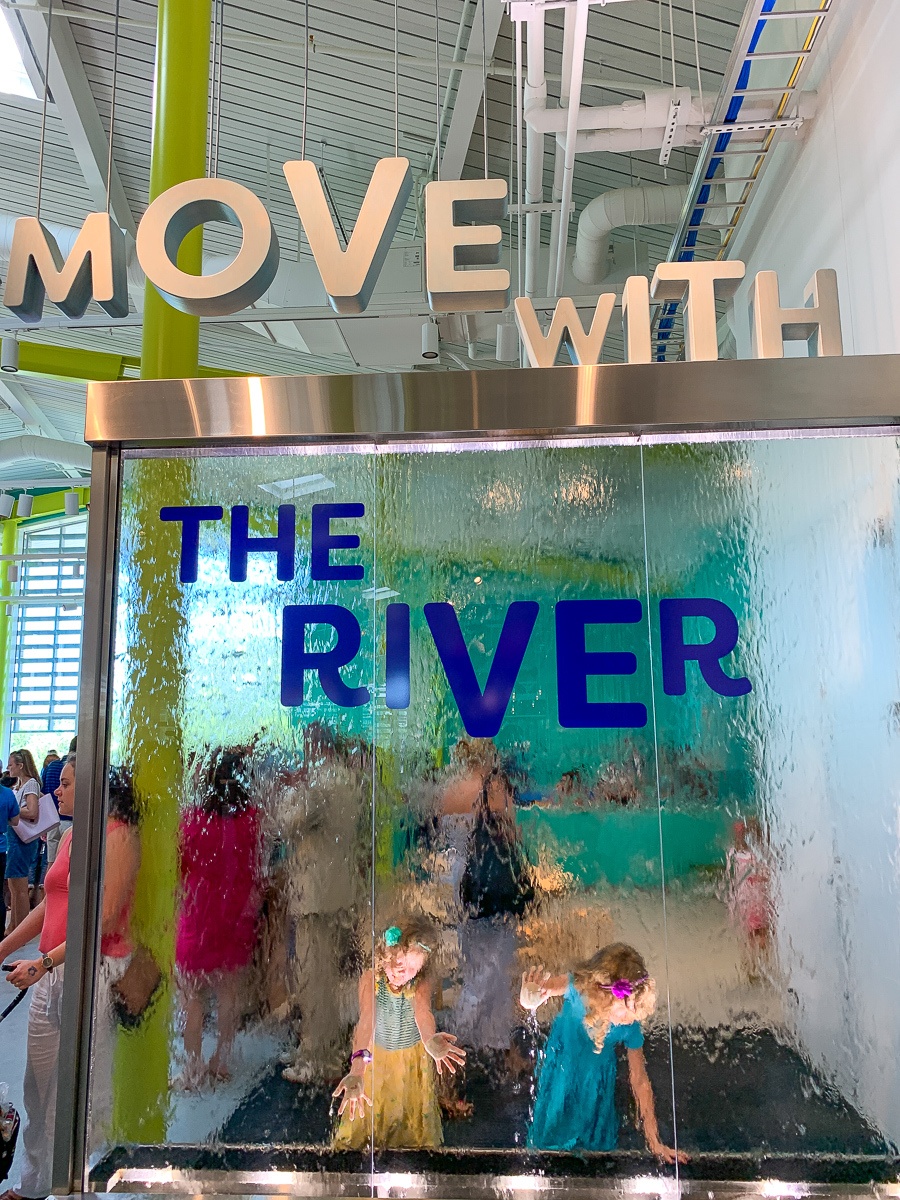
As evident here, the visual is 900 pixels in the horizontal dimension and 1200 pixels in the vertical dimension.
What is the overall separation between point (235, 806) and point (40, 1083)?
5.60 feet

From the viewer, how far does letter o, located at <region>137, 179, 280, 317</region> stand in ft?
7.84

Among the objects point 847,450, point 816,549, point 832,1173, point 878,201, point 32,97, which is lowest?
point 832,1173

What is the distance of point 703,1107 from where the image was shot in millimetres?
2096

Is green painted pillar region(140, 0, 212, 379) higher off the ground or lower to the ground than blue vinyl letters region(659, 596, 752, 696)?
higher

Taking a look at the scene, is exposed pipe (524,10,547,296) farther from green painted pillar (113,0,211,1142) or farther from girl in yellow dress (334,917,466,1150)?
girl in yellow dress (334,917,466,1150)

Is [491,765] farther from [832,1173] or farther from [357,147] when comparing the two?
[357,147]

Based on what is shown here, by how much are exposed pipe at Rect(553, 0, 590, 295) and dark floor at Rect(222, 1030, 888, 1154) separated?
346 cm

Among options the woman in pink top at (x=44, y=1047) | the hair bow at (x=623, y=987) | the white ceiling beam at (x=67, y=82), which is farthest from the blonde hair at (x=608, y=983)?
the white ceiling beam at (x=67, y=82)

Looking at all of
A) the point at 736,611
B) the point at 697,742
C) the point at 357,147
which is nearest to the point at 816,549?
the point at 736,611

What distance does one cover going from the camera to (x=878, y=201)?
3.64m

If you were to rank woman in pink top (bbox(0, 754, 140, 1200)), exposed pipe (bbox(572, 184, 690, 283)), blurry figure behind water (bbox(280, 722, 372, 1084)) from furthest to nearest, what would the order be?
exposed pipe (bbox(572, 184, 690, 283)), woman in pink top (bbox(0, 754, 140, 1200)), blurry figure behind water (bbox(280, 722, 372, 1084))

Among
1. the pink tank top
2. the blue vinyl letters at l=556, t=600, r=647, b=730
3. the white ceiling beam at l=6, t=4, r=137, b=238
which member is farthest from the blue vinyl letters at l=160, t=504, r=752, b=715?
the white ceiling beam at l=6, t=4, r=137, b=238

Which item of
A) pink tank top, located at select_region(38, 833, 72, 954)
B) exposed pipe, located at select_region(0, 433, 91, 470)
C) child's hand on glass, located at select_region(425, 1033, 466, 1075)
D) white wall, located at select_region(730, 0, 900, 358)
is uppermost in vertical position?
exposed pipe, located at select_region(0, 433, 91, 470)

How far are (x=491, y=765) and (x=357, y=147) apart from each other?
557 centimetres
